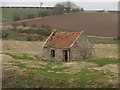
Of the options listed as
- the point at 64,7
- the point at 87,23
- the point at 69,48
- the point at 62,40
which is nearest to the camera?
the point at 69,48

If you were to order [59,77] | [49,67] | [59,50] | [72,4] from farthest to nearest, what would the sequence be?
[72,4], [59,50], [49,67], [59,77]

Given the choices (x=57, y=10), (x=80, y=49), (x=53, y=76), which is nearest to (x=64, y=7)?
(x=57, y=10)

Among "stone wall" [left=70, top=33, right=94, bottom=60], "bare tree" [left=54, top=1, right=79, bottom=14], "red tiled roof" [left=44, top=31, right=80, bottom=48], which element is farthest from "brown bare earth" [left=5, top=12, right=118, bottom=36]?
"stone wall" [left=70, top=33, right=94, bottom=60]

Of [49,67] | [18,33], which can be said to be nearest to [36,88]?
[49,67]

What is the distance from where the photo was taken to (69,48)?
39.7 meters

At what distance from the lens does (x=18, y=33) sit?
73500 mm

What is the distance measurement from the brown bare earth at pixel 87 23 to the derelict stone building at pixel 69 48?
2868 cm

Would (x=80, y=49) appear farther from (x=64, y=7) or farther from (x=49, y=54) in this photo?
(x=64, y=7)

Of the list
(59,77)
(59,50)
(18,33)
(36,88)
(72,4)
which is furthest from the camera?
(72,4)

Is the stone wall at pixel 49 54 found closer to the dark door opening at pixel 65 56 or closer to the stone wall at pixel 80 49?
the dark door opening at pixel 65 56

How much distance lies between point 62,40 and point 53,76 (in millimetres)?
10970

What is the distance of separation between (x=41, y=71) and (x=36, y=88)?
153 inches

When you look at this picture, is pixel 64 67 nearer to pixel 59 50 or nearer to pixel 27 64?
pixel 27 64

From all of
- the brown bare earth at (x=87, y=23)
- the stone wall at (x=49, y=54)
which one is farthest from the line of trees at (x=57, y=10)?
the stone wall at (x=49, y=54)
